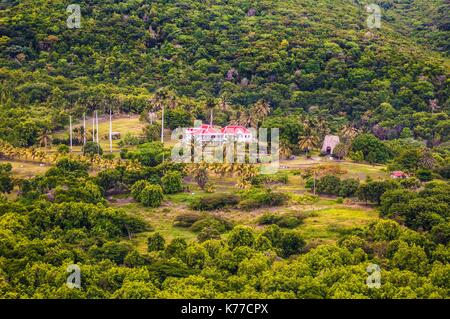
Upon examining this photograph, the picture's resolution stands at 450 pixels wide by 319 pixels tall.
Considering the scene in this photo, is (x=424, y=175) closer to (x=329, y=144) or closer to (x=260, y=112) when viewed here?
(x=329, y=144)

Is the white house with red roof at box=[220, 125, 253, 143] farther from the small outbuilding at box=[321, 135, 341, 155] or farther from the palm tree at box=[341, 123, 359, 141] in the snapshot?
the palm tree at box=[341, 123, 359, 141]

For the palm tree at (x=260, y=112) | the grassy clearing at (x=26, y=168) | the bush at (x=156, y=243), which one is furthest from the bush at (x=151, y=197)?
the palm tree at (x=260, y=112)

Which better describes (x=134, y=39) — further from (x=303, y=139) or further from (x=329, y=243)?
(x=329, y=243)

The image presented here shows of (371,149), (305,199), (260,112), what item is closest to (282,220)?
(305,199)

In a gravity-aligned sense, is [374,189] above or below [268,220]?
above

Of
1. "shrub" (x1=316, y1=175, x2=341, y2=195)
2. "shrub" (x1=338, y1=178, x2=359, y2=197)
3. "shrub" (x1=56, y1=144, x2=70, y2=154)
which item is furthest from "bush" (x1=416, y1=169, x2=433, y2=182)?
"shrub" (x1=56, y1=144, x2=70, y2=154)

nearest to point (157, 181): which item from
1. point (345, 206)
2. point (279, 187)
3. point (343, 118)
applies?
point (279, 187)
